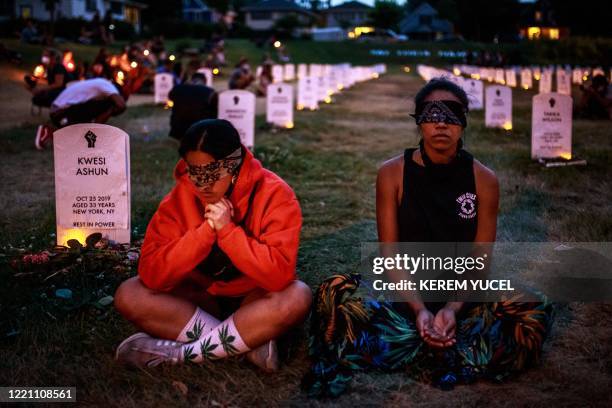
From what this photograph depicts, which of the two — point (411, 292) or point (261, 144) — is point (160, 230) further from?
point (261, 144)

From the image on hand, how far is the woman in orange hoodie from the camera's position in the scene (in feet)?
9.90

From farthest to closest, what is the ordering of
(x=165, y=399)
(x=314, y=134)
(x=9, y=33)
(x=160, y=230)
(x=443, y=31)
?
1. (x=443, y=31)
2. (x=9, y=33)
3. (x=314, y=134)
4. (x=160, y=230)
5. (x=165, y=399)

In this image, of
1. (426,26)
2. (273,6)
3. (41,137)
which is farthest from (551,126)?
(426,26)

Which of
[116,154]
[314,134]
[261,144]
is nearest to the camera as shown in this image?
[116,154]

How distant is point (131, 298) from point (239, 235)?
29.2 inches

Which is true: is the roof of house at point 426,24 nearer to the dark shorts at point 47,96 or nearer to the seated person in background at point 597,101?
the seated person in background at point 597,101

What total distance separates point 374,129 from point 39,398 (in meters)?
11.9

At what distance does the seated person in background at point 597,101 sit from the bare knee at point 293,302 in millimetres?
14797

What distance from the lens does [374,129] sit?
14211mm

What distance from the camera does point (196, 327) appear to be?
322cm

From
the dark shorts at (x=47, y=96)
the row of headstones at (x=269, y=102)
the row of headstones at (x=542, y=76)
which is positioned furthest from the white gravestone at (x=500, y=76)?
the dark shorts at (x=47, y=96)

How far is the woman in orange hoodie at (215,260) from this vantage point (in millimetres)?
3018

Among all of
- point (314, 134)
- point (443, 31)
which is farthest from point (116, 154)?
point (443, 31)
